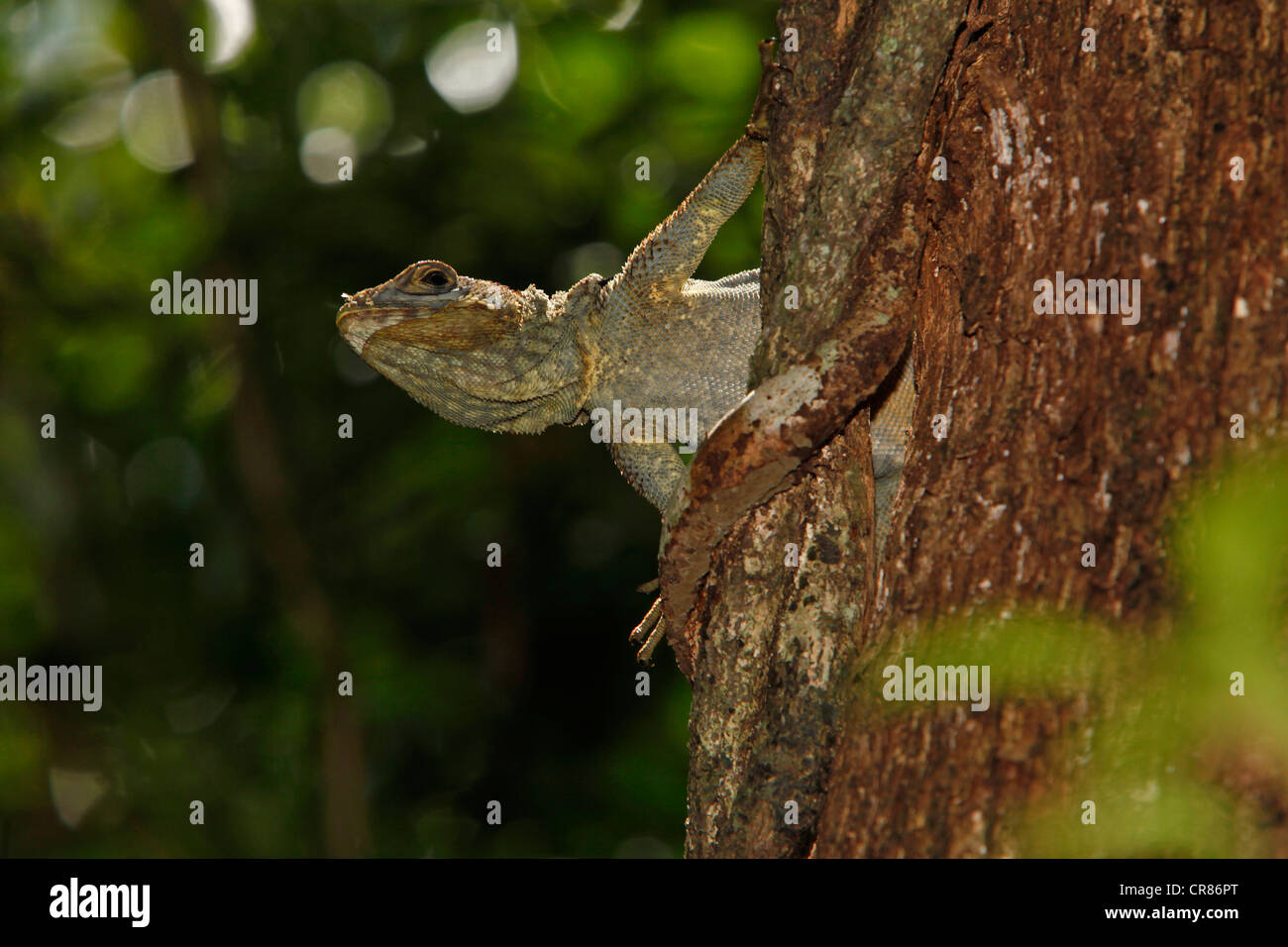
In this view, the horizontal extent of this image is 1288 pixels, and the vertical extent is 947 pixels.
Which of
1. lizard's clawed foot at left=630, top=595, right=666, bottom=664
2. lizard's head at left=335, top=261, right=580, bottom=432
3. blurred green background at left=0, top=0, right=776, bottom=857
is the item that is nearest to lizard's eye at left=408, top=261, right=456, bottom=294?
lizard's head at left=335, top=261, right=580, bottom=432

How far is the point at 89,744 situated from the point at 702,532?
7.43 meters

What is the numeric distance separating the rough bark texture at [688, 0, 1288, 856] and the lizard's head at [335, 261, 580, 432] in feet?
8.35

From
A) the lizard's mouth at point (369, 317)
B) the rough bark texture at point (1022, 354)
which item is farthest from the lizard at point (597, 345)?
the rough bark texture at point (1022, 354)

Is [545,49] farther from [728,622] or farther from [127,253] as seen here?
[728,622]

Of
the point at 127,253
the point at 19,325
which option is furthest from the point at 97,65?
the point at 19,325

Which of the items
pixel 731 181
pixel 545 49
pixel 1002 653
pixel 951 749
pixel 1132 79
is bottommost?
pixel 951 749

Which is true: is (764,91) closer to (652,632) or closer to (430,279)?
(430,279)

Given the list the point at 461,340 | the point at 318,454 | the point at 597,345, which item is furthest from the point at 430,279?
the point at 318,454

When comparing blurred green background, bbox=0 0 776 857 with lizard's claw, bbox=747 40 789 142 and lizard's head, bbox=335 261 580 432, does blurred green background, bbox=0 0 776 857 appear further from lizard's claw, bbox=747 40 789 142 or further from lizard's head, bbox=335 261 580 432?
lizard's claw, bbox=747 40 789 142

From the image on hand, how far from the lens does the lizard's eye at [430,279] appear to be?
20.0 ft

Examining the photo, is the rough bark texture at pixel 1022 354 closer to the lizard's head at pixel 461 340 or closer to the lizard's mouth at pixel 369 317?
the lizard's head at pixel 461 340

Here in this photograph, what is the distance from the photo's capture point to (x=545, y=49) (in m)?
8.52

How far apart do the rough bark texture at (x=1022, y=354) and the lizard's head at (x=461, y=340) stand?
255 centimetres

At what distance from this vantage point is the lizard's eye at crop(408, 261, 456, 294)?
6098 mm
